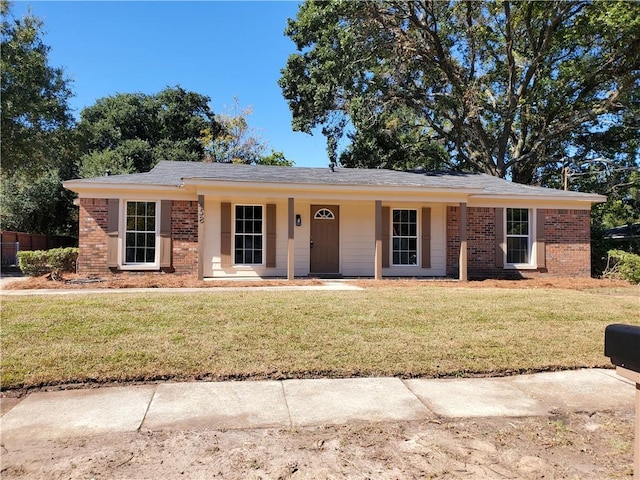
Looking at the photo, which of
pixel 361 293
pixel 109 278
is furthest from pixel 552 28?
pixel 109 278

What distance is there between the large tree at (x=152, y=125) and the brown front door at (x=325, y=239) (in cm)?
1662

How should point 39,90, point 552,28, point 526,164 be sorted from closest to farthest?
point 39,90, point 552,28, point 526,164

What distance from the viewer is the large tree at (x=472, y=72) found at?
57.8 ft

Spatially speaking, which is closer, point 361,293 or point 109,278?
point 361,293

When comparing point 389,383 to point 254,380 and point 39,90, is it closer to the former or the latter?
point 254,380

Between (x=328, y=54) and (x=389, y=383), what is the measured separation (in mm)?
17063

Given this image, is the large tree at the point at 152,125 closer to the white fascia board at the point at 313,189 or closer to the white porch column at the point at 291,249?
the white fascia board at the point at 313,189

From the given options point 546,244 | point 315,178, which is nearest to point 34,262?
point 315,178

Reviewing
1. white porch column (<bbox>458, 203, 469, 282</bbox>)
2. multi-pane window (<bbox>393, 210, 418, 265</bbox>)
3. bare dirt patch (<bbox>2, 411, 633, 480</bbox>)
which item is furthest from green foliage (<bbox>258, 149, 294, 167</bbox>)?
bare dirt patch (<bbox>2, 411, 633, 480</bbox>)

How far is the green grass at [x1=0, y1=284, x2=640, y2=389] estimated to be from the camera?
443cm

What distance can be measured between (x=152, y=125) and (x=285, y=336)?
28218 mm

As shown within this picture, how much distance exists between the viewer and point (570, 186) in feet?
78.9

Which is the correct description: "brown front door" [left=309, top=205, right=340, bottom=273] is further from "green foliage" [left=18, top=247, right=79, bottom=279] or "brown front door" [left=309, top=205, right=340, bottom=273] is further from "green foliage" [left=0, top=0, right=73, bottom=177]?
"green foliage" [left=0, top=0, right=73, bottom=177]

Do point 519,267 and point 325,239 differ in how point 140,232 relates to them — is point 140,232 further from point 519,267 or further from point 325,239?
point 519,267
